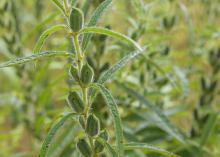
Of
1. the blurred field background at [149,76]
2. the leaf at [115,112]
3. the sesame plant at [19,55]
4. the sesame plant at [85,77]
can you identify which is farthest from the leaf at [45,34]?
the sesame plant at [19,55]

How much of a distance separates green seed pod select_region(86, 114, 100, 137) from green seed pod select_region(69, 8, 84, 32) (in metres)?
0.14

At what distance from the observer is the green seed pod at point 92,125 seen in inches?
30.3

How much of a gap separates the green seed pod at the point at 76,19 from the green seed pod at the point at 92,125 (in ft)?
0.45

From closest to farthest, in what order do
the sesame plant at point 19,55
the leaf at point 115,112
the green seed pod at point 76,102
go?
the leaf at point 115,112 → the green seed pod at point 76,102 → the sesame plant at point 19,55

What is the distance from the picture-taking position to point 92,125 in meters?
0.77

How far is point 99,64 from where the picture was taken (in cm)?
121

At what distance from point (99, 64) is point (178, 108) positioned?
0.37 metres

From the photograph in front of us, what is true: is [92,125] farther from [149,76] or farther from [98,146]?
[149,76]

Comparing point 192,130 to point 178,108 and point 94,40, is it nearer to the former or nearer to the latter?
point 178,108

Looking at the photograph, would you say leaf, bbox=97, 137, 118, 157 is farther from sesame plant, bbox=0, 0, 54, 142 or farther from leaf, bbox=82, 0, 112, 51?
sesame plant, bbox=0, 0, 54, 142

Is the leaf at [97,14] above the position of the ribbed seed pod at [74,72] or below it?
above

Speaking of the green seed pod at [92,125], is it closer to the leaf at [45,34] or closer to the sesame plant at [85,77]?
the sesame plant at [85,77]

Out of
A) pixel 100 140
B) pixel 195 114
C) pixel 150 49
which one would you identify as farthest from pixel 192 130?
pixel 100 140

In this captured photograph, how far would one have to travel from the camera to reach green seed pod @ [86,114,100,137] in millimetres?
770
